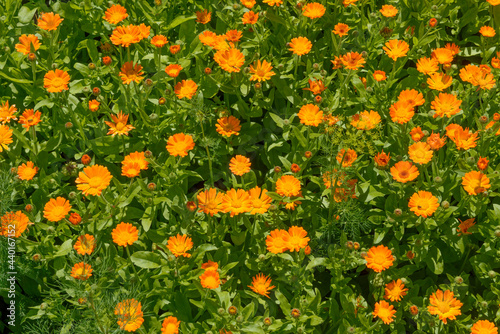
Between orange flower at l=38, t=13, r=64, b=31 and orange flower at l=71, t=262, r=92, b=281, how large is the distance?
1.24 m

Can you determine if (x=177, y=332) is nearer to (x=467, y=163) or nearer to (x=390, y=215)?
(x=390, y=215)

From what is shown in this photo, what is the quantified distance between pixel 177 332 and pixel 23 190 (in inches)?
42.3

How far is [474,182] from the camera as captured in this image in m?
2.68

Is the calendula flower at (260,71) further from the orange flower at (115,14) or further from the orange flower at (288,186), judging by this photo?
the orange flower at (115,14)

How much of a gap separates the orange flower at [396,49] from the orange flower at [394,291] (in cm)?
114

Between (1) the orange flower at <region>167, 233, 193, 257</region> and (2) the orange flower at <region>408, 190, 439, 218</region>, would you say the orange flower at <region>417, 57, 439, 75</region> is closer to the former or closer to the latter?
(2) the orange flower at <region>408, 190, 439, 218</region>

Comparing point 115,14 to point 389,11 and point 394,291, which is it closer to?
point 389,11

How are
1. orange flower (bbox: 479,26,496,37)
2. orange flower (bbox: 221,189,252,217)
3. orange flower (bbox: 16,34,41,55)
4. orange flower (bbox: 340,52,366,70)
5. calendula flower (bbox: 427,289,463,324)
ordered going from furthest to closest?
1. orange flower (bbox: 479,26,496,37)
2. orange flower (bbox: 16,34,41,55)
3. orange flower (bbox: 340,52,366,70)
4. orange flower (bbox: 221,189,252,217)
5. calendula flower (bbox: 427,289,463,324)

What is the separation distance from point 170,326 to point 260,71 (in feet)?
4.39

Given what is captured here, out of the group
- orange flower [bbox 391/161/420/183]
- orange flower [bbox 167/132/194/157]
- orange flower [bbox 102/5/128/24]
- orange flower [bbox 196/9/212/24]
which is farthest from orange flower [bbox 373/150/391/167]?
orange flower [bbox 102/5/128/24]

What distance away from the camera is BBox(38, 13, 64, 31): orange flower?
299 centimetres

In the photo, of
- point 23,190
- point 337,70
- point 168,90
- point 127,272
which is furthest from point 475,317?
point 23,190

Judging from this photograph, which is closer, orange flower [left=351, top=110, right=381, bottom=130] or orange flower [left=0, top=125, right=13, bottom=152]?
orange flower [left=351, top=110, right=381, bottom=130]

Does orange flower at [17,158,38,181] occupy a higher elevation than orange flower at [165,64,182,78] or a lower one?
lower
